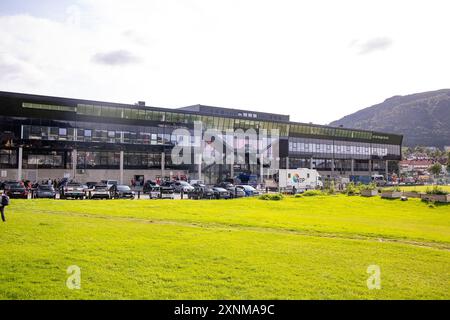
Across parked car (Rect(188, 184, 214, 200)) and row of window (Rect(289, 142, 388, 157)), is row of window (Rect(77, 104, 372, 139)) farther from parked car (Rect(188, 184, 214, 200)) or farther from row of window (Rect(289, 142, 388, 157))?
parked car (Rect(188, 184, 214, 200))

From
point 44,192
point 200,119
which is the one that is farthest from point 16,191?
point 200,119

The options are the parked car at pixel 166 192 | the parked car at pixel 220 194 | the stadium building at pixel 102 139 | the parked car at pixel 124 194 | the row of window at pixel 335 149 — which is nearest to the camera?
the parked car at pixel 124 194

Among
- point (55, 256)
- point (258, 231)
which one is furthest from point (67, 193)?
point (55, 256)

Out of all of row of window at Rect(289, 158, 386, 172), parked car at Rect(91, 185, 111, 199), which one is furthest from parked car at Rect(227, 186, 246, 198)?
row of window at Rect(289, 158, 386, 172)

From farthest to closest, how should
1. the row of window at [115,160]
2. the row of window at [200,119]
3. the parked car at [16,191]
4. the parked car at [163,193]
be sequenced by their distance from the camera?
the row of window at [200,119], the row of window at [115,160], the parked car at [163,193], the parked car at [16,191]

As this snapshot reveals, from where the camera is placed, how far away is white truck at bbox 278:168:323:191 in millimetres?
58500

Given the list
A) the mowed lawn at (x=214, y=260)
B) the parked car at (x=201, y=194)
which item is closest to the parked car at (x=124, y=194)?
the parked car at (x=201, y=194)

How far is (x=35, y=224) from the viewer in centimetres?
1845

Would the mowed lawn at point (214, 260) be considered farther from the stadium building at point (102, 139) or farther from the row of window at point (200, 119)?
the row of window at point (200, 119)

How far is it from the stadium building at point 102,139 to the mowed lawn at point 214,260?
147ft

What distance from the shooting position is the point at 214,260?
488 inches

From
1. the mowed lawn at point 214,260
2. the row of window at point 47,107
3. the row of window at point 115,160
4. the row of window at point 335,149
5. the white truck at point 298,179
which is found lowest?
the mowed lawn at point 214,260

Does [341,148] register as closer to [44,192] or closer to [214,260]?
[44,192]

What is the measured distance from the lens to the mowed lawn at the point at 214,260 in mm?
9500
